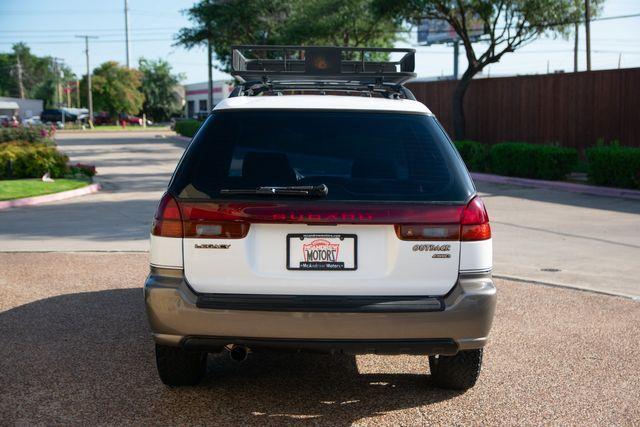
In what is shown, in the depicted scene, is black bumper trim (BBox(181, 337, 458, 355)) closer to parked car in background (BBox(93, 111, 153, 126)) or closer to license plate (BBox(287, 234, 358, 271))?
license plate (BBox(287, 234, 358, 271))

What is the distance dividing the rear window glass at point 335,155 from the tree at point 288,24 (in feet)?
103

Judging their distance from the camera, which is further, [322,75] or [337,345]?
[322,75]

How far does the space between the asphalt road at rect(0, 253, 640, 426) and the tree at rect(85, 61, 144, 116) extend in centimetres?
9604

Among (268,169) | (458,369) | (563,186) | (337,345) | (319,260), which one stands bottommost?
(563,186)

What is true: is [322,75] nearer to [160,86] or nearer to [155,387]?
[155,387]

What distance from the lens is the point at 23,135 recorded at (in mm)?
21984

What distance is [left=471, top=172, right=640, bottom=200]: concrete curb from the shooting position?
1711cm

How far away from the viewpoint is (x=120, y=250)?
1051 centimetres

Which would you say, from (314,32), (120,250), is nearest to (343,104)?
(120,250)

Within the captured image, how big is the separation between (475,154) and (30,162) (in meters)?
11.6

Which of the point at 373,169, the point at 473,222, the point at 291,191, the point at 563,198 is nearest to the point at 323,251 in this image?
the point at 291,191

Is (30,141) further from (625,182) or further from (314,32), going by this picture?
(314,32)

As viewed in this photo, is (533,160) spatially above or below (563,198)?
above

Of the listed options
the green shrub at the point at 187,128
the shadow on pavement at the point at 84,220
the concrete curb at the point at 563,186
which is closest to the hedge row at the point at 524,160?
the concrete curb at the point at 563,186
